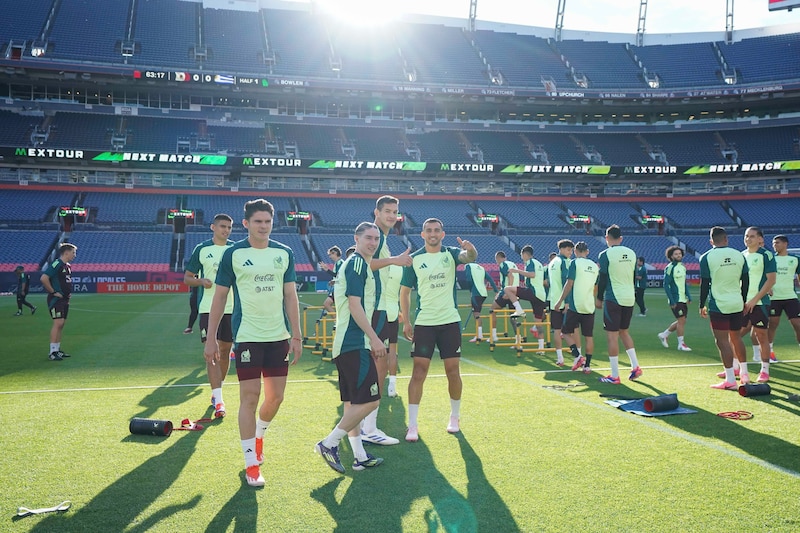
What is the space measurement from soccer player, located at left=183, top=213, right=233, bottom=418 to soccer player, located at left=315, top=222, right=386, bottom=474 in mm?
2376

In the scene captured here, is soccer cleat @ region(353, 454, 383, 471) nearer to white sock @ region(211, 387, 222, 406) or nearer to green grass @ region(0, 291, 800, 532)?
green grass @ region(0, 291, 800, 532)

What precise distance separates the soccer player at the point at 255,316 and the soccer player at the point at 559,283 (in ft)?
23.6

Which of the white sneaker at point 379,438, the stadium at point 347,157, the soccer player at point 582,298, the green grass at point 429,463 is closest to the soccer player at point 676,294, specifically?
the stadium at point 347,157

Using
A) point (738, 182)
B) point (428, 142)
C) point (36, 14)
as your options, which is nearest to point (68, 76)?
point (36, 14)

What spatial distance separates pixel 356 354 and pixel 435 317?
148 cm

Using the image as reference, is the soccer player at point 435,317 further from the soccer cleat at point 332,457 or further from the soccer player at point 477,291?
the soccer player at point 477,291

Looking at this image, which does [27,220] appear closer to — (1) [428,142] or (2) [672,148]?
(1) [428,142]

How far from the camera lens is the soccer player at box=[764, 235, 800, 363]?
1002 centimetres

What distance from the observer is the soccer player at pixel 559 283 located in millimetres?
11555

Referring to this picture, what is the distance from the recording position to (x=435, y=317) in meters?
6.59

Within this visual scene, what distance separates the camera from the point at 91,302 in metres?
27.7

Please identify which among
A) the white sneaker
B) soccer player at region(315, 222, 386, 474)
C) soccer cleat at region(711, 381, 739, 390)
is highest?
soccer player at region(315, 222, 386, 474)

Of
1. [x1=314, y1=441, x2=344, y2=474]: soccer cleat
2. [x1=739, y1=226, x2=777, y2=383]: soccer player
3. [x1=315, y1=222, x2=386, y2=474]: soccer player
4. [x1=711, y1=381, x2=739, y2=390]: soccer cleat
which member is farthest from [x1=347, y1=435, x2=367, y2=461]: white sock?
[x1=739, y1=226, x2=777, y2=383]: soccer player

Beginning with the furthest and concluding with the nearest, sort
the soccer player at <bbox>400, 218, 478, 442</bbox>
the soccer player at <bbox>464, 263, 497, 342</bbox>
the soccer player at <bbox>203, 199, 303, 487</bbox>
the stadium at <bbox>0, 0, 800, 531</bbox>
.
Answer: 1. the soccer player at <bbox>464, 263, 497, 342</bbox>
2. the stadium at <bbox>0, 0, 800, 531</bbox>
3. the soccer player at <bbox>400, 218, 478, 442</bbox>
4. the soccer player at <bbox>203, 199, 303, 487</bbox>
